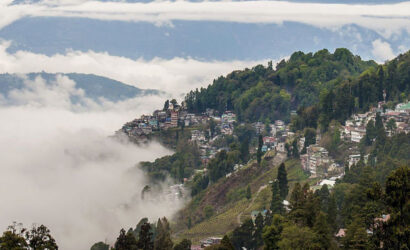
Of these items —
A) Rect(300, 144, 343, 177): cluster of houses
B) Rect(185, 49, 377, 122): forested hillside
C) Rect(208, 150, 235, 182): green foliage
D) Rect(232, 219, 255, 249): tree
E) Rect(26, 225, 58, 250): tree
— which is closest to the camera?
Rect(26, 225, 58, 250): tree

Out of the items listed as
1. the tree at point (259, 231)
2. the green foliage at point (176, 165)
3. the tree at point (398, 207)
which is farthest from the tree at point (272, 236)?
the green foliage at point (176, 165)

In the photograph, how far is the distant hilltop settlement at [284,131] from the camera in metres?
60.2

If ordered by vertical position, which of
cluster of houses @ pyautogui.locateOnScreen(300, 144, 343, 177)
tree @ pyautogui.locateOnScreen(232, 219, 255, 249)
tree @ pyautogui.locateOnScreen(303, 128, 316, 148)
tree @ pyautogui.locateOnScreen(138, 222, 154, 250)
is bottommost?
tree @ pyautogui.locateOnScreen(232, 219, 255, 249)

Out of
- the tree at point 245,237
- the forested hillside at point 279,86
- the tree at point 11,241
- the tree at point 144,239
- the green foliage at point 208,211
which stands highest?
the forested hillside at point 279,86

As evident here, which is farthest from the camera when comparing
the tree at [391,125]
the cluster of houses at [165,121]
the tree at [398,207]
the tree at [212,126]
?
the cluster of houses at [165,121]

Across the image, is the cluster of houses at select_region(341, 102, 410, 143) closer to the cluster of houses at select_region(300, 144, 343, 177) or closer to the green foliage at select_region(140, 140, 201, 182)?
the cluster of houses at select_region(300, 144, 343, 177)

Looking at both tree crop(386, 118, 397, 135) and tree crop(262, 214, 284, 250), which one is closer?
tree crop(262, 214, 284, 250)

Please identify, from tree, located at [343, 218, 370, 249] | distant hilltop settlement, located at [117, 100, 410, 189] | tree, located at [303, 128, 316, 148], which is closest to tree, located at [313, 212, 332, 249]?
tree, located at [343, 218, 370, 249]

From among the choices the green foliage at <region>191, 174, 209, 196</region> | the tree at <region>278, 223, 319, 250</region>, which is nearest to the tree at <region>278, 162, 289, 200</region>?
the green foliage at <region>191, 174, 209, 196</region>

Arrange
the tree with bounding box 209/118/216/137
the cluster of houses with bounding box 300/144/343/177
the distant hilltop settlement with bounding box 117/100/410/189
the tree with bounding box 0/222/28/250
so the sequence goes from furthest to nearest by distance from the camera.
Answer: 1. the tree with bounding box 209/118/216/137
2. the distant hilltop settlement with bounding box 117/100/410/189
3. the cluster of houses with bounding box 300/144/343/177
4. the tree with bounding box 0/222/28/250

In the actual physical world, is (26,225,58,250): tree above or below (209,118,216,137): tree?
below

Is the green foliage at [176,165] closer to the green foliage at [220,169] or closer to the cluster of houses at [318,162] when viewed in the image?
the green foliage at [220,169]

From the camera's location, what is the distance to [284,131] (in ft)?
277

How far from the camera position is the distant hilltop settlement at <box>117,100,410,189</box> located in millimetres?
60156
